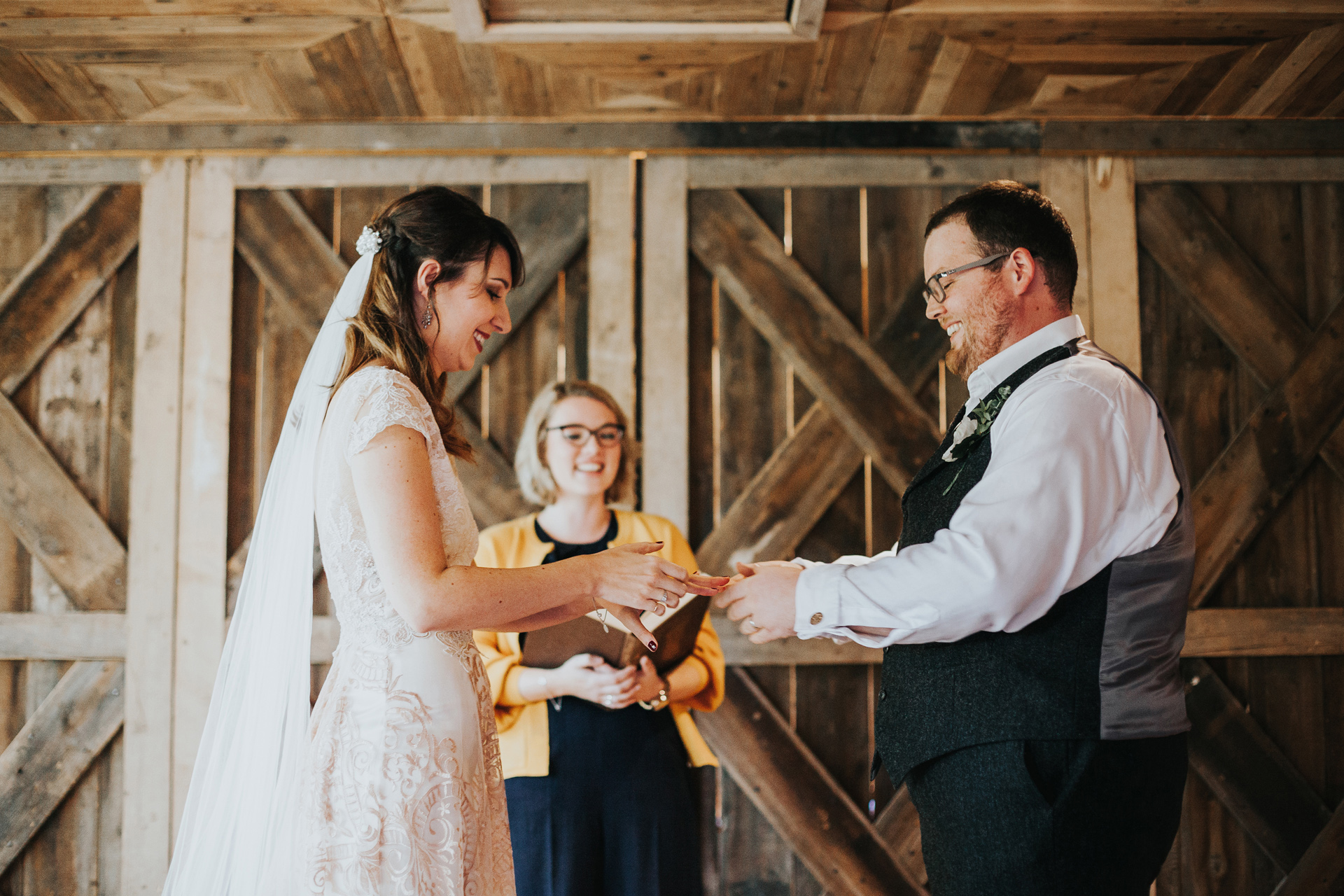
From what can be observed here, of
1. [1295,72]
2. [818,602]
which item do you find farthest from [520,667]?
[1295,72]

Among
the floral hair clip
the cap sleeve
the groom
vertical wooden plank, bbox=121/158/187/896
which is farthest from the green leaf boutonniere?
vertical wooden plank, bbox=121/158/187/896

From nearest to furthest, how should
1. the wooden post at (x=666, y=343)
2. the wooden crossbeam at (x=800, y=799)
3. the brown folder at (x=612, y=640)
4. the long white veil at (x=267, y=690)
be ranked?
the long white veil at (x=267, y=690) → the brown folder at (x=612, y=640) → the wooden crossbeam at (x=800, y=799) → the wooden post at (x=666, y=343)

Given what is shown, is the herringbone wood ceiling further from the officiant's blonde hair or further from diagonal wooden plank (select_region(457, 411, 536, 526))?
diagonal wooden plank (select_region(457, 411, 536, 526))

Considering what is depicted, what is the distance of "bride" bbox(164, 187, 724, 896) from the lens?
1.61m

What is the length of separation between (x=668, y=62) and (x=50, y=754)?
3.28m

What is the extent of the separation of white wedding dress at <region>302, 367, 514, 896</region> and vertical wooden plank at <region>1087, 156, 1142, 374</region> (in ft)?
8.90

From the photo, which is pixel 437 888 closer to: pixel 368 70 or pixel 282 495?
pixel 282 495

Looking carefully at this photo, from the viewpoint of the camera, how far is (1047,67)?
10.4 ft

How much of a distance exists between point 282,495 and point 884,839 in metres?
2.49

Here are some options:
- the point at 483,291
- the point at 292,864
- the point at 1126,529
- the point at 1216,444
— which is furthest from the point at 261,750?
the point at 1216,444

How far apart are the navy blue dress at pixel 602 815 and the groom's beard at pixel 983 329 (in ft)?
4.50

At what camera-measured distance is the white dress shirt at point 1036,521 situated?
1.62 m

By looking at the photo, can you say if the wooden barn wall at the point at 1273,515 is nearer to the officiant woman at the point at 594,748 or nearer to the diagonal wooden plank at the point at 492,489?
the officiant woman at the point at 594,748

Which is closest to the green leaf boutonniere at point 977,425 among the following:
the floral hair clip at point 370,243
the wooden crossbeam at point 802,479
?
the floral hair clip at point 370,243
